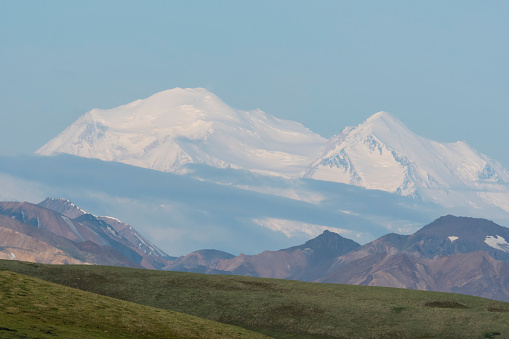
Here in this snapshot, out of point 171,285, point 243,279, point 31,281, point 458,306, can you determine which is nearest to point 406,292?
point 458,306

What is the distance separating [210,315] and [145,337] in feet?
92.2

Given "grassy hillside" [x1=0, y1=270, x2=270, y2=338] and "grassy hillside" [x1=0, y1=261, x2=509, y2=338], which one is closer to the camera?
"grassy hillside" [x1=0, y1=270, x2=270, y2=338]

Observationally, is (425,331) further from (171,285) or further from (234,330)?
(171,285)

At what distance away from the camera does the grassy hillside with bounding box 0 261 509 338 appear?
8631cm

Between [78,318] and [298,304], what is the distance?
121ft

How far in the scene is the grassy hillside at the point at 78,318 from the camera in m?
58.6

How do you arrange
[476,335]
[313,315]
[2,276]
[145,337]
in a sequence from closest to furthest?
1. [145,337]
2. [2,276]
3. [476,335]
4. [313,315]

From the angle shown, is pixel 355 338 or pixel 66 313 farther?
pixel 355 338

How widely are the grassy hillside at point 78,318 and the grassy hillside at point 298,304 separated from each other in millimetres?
14257

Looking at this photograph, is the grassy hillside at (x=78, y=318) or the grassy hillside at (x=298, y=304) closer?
the grassy hillside at (x=78, y=318)

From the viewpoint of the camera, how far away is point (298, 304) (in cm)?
9600

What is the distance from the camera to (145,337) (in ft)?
211

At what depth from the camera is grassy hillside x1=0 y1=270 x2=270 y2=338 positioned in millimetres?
58562

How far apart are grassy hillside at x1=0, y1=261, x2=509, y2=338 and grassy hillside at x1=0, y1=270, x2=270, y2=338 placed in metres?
14.3
